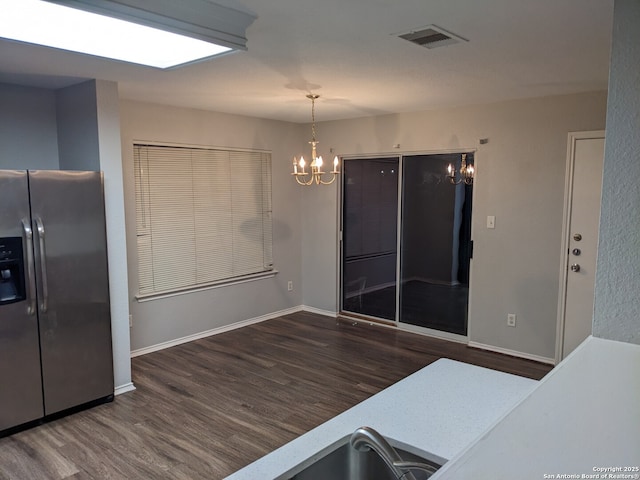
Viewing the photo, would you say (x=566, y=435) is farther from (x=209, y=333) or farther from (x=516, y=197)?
(x=209, y=333)

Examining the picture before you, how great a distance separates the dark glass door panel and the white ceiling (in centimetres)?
84

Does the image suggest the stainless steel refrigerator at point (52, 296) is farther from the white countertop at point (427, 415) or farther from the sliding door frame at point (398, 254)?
the sliding door frame at point (398, 254)

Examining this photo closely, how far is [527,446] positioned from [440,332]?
4.65 metres

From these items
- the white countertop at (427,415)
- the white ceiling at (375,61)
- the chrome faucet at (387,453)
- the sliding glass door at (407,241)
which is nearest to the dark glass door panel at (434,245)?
the sliding glass door at (407,241)

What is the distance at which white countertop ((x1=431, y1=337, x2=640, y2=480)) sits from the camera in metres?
0.70

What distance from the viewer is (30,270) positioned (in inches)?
129

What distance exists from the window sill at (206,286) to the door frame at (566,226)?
10.5 ft

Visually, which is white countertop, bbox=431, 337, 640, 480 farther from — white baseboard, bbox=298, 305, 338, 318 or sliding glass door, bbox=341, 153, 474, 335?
white baseboard, bbox=298, 305, 338, 318

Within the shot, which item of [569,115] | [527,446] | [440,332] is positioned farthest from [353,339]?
[527,446]

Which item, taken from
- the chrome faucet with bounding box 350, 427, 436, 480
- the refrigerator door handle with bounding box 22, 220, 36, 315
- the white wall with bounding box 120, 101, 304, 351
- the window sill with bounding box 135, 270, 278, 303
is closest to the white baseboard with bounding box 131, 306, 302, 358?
the white wall with bounding box 120, 101, 304, 351

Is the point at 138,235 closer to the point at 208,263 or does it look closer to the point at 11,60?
the point at 208,263

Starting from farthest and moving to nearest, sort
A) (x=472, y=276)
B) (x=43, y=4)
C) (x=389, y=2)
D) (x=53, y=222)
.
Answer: (x=472, y=276), (x=53, y=222), (x=389, y=2), (x=43, y=4)

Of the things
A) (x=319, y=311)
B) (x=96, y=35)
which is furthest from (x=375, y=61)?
(x=319, y=311)

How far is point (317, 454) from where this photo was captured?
1.43 metres
